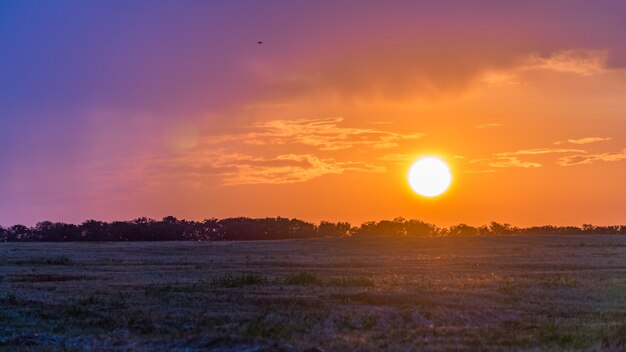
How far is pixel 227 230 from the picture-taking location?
117938mm

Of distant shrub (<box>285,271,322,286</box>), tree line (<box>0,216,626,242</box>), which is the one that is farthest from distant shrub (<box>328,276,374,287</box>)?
tree line (<box>0,216,626,242</box>)

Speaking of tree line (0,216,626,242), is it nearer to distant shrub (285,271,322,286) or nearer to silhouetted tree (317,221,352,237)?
silhouetted tree (317,221,352,237)

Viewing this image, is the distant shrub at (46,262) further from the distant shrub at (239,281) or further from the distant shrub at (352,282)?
the distant shrub at (352,282)

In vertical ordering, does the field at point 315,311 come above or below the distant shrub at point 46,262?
below

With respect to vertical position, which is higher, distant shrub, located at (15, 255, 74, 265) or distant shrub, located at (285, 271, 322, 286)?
distant shrub, located at (15, 255, 74, 265)

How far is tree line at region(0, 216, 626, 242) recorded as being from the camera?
111m

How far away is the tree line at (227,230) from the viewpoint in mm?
111438

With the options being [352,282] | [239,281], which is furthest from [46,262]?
[352,282]

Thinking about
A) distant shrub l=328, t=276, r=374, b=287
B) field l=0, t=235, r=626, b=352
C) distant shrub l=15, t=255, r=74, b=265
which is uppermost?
distant shrub l=15, t=255, r=74, b=265

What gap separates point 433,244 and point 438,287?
4492 centimetres

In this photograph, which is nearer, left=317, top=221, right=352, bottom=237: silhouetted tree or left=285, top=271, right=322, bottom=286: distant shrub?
left=285, top=271, right=322, bottom=286: distant shrub

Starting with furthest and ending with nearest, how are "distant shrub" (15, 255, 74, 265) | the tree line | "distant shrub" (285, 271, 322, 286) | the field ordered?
1. the tree line
2. "distant shrub" (15, 255, 74, 265)
3. "distant shrub" (285, 271, 322, 286)
4. the field

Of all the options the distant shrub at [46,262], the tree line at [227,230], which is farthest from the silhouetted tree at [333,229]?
the distant shrub at [46,262]

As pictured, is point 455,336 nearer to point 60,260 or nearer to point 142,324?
point 142,324
